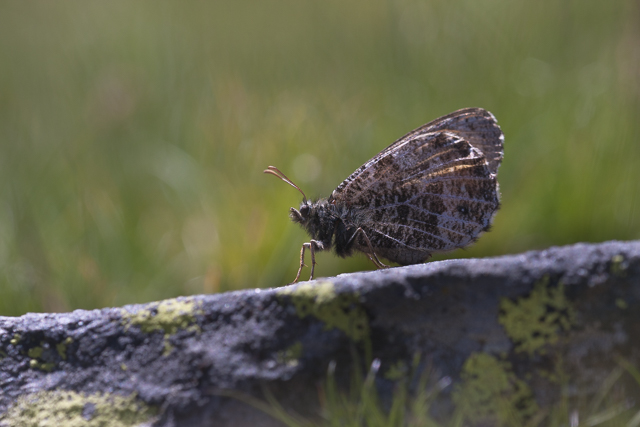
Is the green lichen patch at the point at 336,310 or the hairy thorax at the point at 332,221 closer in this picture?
the green lichen patch at the point at 336,310

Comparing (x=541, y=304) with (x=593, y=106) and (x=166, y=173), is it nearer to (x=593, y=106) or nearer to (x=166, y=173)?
(x=593, y=106)

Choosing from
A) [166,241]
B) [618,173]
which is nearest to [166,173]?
[166,241]

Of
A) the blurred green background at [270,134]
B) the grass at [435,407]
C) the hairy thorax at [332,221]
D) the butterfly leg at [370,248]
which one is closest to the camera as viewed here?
the grass at [435,407]

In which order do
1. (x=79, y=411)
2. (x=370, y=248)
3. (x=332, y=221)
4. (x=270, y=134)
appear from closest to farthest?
(x=79, y=411) → (x=370, y=248) → (x=332, y=221) → (x=270, y=134)

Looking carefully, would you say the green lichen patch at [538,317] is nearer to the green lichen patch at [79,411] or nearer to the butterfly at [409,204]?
the butterfly at [409,204]

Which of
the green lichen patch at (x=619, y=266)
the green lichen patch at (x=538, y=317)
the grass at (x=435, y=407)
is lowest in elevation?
the grass at (x=435, y=407)

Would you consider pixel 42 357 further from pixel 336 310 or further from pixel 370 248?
pixel 370 248

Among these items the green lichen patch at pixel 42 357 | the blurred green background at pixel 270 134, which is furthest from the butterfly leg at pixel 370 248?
the green lichen patch at pixel 42 357

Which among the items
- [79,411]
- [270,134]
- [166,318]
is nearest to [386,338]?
[166,318]
